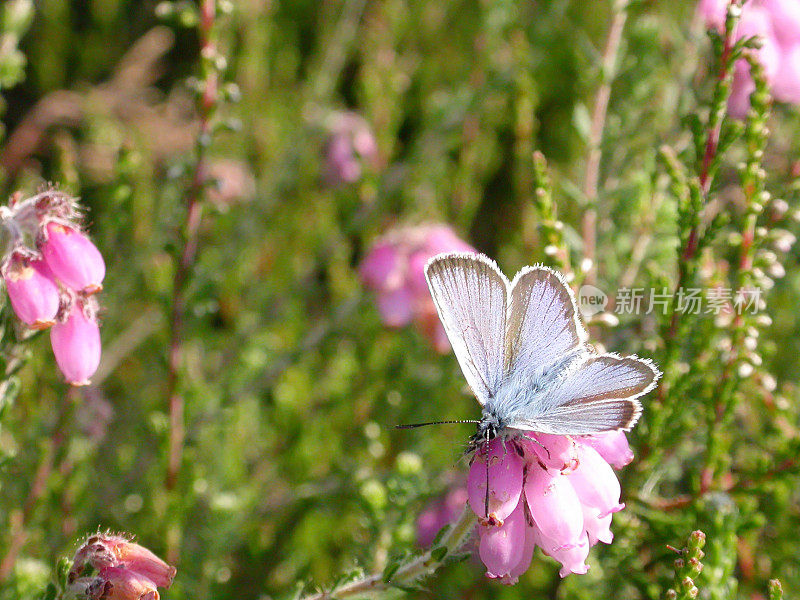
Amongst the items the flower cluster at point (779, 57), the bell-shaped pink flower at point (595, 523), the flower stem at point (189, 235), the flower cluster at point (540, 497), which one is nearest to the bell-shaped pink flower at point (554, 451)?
the flower cluster at point (540, 497)

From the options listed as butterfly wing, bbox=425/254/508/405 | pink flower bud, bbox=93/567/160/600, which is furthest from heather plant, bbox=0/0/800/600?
butterfly wing, bbox=425/254/508/405

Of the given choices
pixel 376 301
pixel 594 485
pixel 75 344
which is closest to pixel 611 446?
pixel 594 485

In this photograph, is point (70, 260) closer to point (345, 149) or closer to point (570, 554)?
point (570, 554)

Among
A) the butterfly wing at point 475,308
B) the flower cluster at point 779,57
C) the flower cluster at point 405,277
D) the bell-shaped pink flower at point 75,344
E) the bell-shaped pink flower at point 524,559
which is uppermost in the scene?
the flower cluster at point 779,57

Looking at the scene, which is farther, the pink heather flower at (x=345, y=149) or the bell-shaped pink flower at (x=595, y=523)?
the pink heather flower at (x=345, y=149)

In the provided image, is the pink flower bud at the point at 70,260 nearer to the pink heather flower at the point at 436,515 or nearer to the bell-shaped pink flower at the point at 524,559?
the bell-shaped pink flower at the point at 524,559

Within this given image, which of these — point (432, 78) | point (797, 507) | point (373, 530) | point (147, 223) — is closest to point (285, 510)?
point (373, 530)

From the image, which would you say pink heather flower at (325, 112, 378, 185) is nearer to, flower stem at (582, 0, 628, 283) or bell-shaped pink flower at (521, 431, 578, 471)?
flower stem at (582, 0, 628, 283)

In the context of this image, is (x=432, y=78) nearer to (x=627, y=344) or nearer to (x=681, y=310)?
(x=627, y=344)
